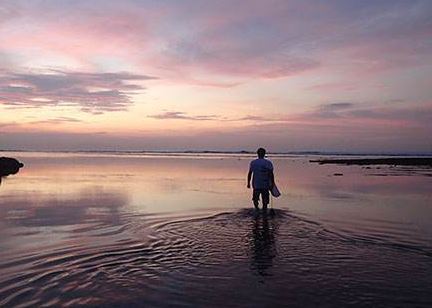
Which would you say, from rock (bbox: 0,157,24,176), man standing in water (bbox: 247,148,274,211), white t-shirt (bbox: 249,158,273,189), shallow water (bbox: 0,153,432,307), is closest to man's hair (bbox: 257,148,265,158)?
man standing in water (bbox: 247,148,274,211)

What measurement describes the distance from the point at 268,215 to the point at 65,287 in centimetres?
1066

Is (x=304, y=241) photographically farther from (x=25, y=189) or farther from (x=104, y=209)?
(x=25, y=189)

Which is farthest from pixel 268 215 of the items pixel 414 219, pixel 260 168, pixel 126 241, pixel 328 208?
pixel 126 241

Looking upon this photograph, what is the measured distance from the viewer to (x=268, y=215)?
17750 mm

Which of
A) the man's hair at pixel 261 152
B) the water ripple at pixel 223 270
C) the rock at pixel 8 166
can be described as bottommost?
the water ripple at pixel 223 270

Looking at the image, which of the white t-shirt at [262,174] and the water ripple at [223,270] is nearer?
the water ripple at [223,270]

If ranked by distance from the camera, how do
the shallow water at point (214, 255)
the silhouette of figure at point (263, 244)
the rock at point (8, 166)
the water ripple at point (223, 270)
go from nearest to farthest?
the water ripple at point (223, 270), the shallow water at point (214, 255), the silhouette of figure at point (263, 244), the rock at point (8, 166)

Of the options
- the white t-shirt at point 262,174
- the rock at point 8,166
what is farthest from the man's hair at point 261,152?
the rock at point 8,166

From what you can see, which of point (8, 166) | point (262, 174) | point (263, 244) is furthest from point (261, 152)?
point (8, 166)

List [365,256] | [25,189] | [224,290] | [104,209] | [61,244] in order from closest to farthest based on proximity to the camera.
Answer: [224,290], [365,256], [61,244], [104,209], [25,189]

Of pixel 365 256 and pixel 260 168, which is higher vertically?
pixel 260 168

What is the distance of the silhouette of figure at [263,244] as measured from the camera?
9.91m

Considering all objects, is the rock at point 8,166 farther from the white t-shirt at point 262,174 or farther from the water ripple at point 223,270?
the water ripple at point 223,270

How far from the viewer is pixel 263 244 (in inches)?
480
